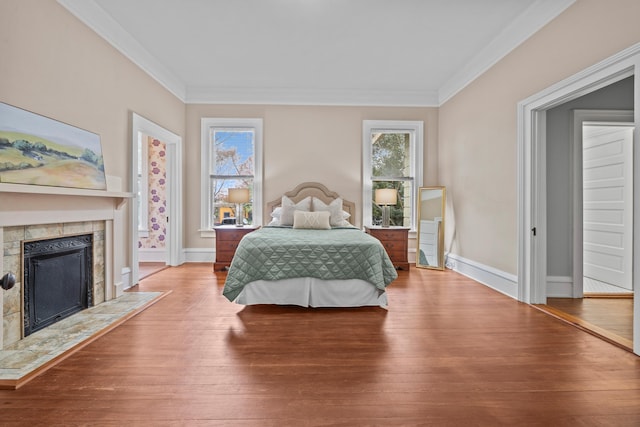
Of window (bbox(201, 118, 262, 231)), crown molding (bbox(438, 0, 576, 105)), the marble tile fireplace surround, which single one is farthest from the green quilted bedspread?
crown molding (bbox(438, 0, 576, 105))

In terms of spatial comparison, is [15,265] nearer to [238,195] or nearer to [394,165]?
[238,195]

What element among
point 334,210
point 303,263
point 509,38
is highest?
point 509,38

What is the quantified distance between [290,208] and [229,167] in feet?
4.74

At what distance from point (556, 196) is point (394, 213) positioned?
2.61 meters

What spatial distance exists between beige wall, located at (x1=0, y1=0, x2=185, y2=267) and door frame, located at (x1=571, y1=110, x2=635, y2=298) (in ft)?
16.6

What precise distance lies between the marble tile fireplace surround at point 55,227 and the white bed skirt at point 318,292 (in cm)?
148

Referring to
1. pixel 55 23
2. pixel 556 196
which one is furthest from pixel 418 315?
pixel 55 23

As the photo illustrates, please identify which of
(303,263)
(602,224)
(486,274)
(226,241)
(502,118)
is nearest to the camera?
(303,263)

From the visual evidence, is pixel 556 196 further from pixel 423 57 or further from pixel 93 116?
pixel 93 116

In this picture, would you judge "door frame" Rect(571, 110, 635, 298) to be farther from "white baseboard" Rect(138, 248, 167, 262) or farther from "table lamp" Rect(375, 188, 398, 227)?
"white baseboard" Rect(138, 248, 167, 262)

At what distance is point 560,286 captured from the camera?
12.0ft

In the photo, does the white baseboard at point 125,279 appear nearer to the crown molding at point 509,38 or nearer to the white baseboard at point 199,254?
the white baseboard at point 199,254

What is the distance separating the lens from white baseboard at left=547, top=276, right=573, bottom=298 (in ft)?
12.0

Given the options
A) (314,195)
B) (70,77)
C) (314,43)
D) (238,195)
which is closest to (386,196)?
(314,195)
